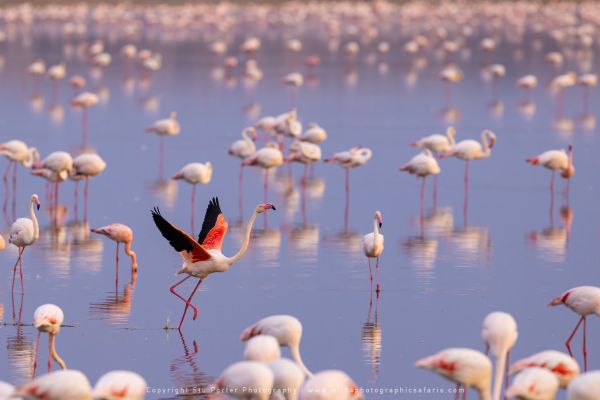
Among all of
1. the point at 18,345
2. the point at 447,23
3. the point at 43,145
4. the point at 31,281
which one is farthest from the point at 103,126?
the point at 447,23

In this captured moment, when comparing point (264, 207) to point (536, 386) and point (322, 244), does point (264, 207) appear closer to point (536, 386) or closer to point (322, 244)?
point (536, 386)

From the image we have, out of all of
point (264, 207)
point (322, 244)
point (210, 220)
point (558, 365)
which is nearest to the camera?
point (558, 365)

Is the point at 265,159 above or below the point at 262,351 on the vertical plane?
above

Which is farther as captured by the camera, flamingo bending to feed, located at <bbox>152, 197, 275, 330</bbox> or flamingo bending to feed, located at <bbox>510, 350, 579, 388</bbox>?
flamingo bending to feed, located at <bbox>152, 197, 275, 330</bbox>

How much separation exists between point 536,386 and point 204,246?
3999 millimetres

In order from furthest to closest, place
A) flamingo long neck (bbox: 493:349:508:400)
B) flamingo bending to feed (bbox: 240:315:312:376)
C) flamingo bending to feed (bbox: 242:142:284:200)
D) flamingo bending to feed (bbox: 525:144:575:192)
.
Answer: flamingo bending to feed (bbox: 525:144:575:192) → flamingo bending to feed (bbox: 242:142:284:200) → flamingo bending to feed (bbox: 240:315:312:376) → flamingo long neck (bbox: 493:349:508:400)

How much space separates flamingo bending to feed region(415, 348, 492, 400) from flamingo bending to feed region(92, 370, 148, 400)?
1.54m

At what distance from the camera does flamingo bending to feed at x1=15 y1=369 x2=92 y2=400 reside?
6855 millimetres

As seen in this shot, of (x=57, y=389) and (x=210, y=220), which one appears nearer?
(x=57, y=389)

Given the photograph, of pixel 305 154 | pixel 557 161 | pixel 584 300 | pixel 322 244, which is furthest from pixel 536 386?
pixel 305 154

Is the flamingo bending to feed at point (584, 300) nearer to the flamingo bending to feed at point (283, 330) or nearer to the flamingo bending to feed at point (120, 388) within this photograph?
the flamingo bending to feed at point (283, 330)

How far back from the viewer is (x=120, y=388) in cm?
680

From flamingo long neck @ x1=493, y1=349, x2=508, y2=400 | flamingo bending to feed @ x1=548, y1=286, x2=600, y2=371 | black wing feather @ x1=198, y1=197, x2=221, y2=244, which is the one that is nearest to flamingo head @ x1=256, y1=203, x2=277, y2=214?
black wing feather @ x1=198, y1=197, x2=221, y2=244

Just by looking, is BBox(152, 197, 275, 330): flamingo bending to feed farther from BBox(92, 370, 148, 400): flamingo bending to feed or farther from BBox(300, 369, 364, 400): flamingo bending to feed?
BBox(300, 369, 364, 400): flamingo bending to feed
